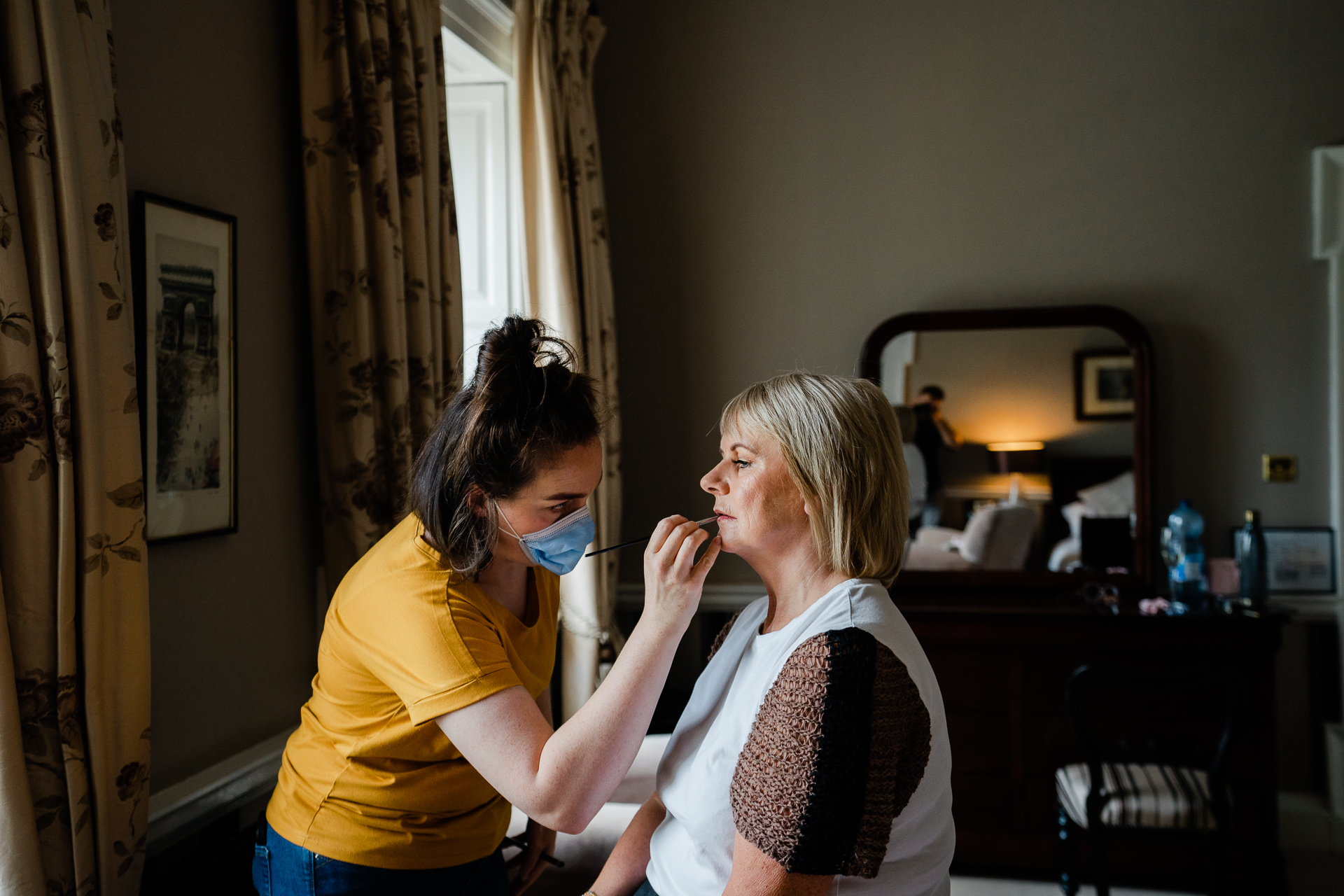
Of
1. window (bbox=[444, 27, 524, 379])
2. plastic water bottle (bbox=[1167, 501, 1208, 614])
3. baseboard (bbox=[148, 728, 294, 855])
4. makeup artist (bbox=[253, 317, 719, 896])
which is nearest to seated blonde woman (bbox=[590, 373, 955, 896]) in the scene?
makeup artist (bbox=[253, 317, 719, 896])

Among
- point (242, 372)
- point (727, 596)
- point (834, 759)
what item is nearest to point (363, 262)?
point (242, 372)

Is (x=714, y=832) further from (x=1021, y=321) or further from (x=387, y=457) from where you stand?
(x=1021, y=321)

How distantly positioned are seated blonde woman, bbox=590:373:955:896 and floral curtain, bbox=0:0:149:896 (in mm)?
735

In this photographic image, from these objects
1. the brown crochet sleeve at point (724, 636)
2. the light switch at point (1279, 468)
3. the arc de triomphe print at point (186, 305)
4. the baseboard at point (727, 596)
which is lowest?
the baseboard at point (727, 596)

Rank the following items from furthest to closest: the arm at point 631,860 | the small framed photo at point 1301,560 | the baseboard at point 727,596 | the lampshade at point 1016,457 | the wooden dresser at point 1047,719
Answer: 1. the baseboard at point 727,596
2. the lampshade at point 1016,457
3. the small framed photo at point 1301,560
4. the wooden dresser at point 1047,719
5. the arm at point 631,860

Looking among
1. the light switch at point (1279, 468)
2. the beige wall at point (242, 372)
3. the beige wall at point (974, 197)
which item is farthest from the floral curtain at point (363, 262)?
the light switch at point (1279, 468)

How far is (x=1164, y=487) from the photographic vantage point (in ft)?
10.3

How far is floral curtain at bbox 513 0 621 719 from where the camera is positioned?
9.21 feet

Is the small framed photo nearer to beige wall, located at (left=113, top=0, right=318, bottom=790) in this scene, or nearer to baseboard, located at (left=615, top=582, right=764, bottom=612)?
baseboard, located at (left=615, top=582, right=764, bottom=612)

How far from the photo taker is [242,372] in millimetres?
1658

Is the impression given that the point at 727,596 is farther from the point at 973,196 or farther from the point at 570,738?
the point at 570,738

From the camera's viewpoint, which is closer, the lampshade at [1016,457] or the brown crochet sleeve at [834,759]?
the brown crochet sleeve at [834,759]

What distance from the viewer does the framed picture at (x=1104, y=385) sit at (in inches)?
122

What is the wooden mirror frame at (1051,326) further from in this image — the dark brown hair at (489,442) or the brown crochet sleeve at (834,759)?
the brown crochet sleeve at (834,759)
